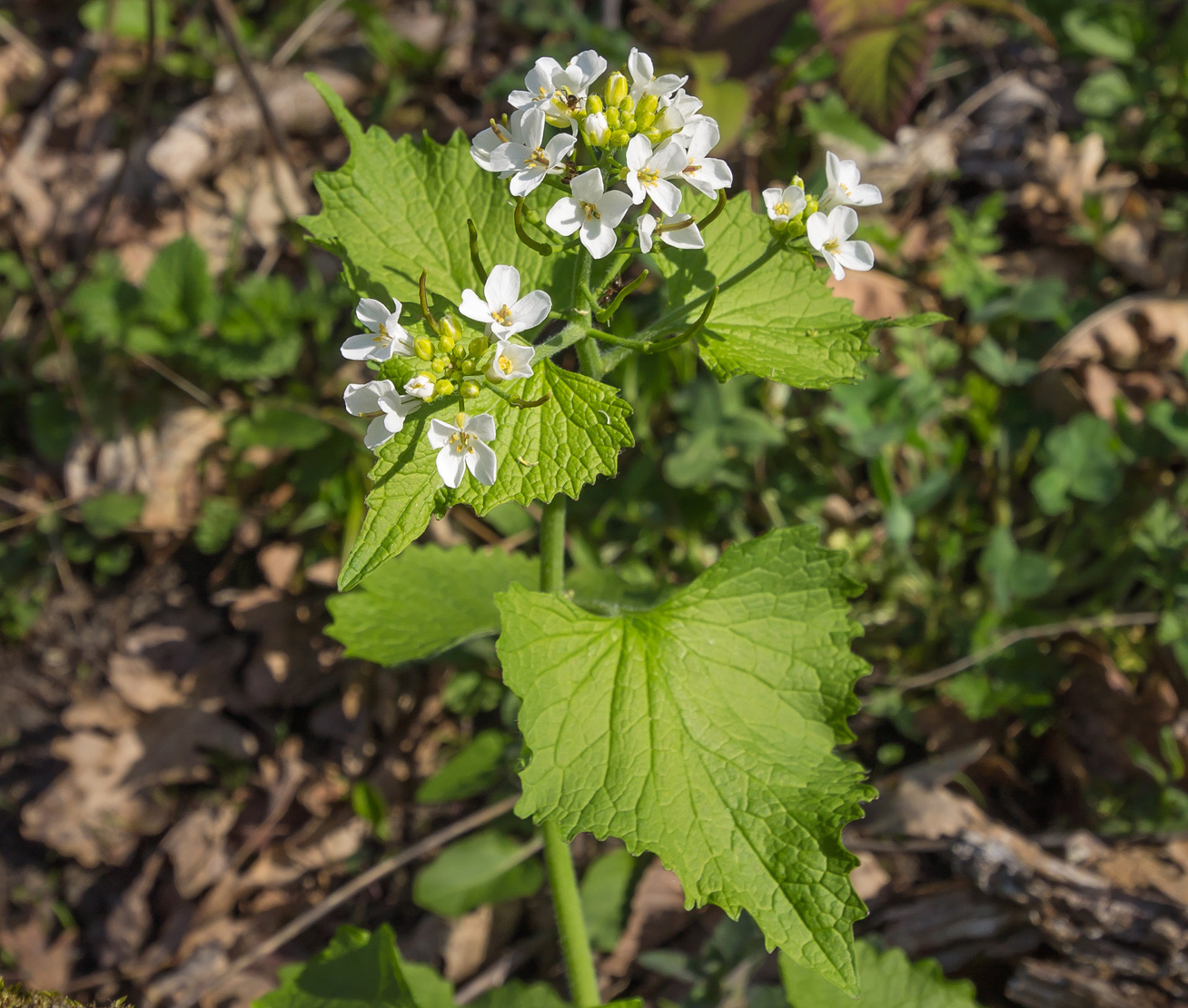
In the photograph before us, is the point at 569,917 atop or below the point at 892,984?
atop

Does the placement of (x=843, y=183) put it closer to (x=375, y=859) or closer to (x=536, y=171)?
(x=536, y=171)

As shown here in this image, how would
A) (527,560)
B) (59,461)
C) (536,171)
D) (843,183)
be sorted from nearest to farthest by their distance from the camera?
(536,171) < (843,183) < (527,560) < (59,461)

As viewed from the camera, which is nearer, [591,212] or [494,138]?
[591,212]

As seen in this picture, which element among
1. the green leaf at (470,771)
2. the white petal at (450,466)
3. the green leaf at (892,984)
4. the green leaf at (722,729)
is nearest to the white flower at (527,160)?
the white petal at (450,466)

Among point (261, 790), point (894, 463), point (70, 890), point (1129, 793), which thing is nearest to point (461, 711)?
point (261, 790)

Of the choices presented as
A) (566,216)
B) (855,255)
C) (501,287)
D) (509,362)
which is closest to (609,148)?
(566,216)

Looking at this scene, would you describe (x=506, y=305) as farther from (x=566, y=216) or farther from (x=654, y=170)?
(x=654, y=170)

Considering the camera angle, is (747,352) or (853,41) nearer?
(747,352)

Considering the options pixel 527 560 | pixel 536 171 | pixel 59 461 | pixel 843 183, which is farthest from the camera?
pixel 59 461
